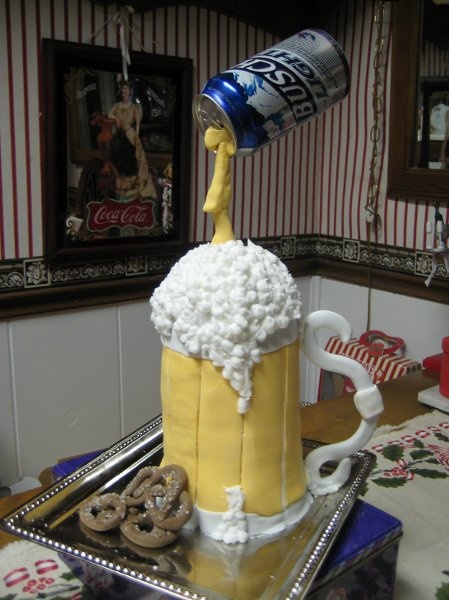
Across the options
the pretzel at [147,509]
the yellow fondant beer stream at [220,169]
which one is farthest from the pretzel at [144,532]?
the yellow fondant beer stream at [220,169]

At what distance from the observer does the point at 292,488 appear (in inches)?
24.6

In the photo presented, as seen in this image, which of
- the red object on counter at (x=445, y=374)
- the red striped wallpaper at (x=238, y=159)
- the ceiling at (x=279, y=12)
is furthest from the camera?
the ceiling at (x=279, y=12)

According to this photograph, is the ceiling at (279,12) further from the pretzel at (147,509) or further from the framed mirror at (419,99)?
the pretzel at (147,509)

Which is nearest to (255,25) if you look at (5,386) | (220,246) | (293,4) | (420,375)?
(293,4)

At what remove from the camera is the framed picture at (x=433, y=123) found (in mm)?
1508

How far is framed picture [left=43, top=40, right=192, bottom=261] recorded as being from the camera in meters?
1.37

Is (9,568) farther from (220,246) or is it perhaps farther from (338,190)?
(338,190)

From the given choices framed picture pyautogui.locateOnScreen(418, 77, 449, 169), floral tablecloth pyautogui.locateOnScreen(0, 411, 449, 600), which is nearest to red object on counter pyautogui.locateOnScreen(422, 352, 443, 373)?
floral tablecloth pyautogui.locateOnScreen(0, 411, 449, 600)

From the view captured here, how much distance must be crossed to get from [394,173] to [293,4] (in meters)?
0.51

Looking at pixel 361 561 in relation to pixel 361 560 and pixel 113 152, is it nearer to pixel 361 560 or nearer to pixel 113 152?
pixel 361 560

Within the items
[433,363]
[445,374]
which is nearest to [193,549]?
[445,374]

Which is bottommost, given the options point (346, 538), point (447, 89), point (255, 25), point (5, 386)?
point (5, 386)

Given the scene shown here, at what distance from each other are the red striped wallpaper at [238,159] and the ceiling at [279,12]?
0.03 meters

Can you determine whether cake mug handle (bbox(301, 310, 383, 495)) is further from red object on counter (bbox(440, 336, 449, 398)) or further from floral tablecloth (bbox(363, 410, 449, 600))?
red object on counter (bbox(440, 336, 449, 398))
